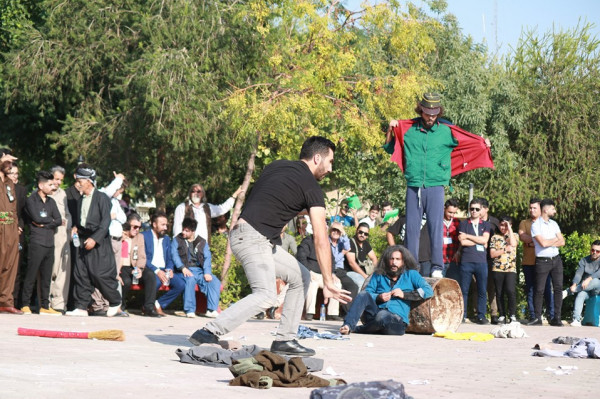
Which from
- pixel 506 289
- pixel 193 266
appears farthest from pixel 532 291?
pixel 193 266

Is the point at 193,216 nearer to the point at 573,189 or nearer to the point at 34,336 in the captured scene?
the point at 34,336

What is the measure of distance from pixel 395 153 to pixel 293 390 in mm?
7426

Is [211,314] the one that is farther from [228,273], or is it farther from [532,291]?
[532,291]

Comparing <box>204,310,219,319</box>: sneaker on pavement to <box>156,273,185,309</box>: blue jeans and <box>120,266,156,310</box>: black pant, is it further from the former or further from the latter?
<box>120,266,156,310</box>: black pant

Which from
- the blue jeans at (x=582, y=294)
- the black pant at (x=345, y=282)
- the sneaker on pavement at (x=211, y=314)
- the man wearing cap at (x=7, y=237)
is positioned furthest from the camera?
the blue jeans at (x=582, y=294)

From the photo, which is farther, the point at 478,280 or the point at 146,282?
the point at 478,280

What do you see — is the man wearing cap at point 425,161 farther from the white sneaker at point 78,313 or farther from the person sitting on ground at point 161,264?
the white sneaker at point 78,313

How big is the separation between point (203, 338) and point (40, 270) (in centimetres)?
683

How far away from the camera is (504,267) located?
58.7 ft

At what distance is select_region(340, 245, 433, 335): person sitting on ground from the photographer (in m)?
13.0

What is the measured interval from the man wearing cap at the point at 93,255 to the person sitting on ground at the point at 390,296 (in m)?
4.02

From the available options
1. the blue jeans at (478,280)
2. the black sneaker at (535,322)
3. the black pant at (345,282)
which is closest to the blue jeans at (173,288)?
the black pant at (345,282)

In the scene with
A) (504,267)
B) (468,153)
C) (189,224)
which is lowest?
(504,267)

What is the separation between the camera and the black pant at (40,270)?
1472 cm
